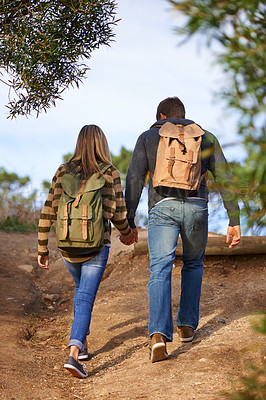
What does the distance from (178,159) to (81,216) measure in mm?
1009

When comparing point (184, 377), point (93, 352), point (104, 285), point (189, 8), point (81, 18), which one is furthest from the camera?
point (104, 285)

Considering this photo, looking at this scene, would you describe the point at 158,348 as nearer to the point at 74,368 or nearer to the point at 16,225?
the point at 74,368

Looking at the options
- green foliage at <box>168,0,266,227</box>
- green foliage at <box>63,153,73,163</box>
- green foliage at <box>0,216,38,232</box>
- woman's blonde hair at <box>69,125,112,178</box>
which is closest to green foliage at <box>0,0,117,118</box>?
woman's blonde hair at <box>69,125,112,178</box>

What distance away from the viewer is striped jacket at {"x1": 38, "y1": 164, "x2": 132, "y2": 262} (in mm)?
4453

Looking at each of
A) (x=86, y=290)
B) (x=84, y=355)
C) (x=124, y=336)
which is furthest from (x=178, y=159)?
(x=124, y=336)

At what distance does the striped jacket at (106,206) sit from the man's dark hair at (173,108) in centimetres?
76

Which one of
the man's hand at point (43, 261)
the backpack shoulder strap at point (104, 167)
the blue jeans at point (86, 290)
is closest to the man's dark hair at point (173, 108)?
the backpack shoulder strap at point (104, 167)

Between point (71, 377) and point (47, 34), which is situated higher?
point (47, 34)

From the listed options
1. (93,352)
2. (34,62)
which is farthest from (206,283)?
(34,62)

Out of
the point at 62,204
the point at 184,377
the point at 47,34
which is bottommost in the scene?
the point at 184,377

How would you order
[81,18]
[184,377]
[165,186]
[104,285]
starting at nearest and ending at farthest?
[184,377], [165,186], [81,18], [104,285]

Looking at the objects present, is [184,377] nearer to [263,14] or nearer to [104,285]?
[263,14]

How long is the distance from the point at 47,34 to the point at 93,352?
12.7 ft

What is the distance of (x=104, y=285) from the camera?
26.5ft
